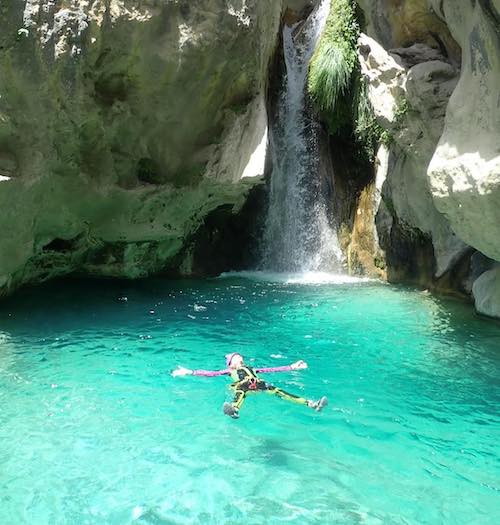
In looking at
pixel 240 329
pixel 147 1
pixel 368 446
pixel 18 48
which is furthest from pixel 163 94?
pixel 368 446

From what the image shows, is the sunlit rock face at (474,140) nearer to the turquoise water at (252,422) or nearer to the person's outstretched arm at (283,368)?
the turquoise water at (252,422)

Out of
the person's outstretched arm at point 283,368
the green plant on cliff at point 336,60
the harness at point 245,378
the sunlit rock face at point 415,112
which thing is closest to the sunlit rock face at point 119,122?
the green plant on cliff at point 336,60

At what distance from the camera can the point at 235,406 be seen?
5184mm

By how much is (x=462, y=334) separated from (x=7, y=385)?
22.4 feet

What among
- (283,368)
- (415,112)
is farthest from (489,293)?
(283,368)

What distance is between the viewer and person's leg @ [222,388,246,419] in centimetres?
505

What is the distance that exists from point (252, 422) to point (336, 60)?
1105cm

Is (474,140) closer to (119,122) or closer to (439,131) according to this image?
(439,131)

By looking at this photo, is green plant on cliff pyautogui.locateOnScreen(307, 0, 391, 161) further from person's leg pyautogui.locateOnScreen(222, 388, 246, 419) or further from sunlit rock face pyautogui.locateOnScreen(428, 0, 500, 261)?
person's leg pyautogui.locateOnScreen(222, 388, 246, 419)

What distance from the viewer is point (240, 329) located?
9555 millimetres

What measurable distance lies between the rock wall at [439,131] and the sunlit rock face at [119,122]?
104 inches

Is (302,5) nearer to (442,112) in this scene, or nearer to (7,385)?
(442,112)

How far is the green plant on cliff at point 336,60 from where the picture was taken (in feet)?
46.8

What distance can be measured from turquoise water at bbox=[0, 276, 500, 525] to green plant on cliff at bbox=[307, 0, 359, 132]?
6564 millimetres
